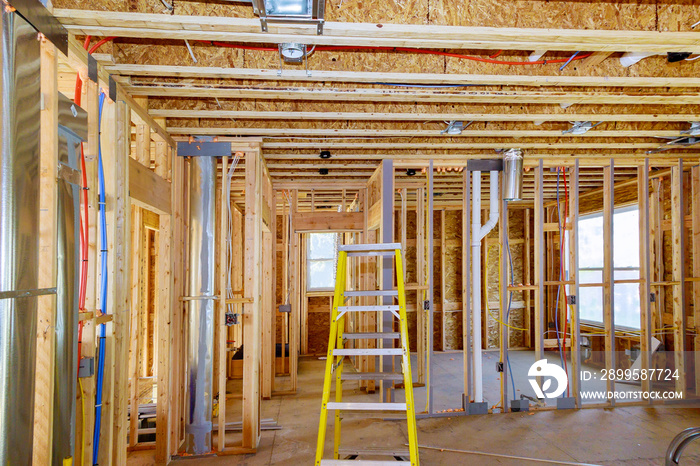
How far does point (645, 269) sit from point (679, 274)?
1.43ft

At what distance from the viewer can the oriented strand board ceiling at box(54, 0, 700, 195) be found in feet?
7.36

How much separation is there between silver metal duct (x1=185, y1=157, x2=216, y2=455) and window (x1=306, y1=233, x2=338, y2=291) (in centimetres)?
509

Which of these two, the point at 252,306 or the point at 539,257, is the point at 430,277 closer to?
the point at 539,257

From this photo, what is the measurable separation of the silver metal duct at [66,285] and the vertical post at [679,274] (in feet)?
20.2

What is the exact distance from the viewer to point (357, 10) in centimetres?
221

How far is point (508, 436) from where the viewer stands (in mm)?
4227

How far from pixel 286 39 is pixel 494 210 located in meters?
3.37

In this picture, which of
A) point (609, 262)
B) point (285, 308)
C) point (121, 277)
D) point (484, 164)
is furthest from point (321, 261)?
point (121, 277)

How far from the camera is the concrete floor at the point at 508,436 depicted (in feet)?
12.3

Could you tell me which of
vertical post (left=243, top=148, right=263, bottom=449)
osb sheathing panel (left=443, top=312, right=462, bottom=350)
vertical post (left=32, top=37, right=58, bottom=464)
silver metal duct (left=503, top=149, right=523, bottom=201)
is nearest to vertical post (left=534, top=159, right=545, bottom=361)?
silver metal duct (left=503, top=149, right=523, bottom=201)

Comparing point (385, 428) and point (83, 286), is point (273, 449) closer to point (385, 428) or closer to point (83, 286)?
point (385, 428)

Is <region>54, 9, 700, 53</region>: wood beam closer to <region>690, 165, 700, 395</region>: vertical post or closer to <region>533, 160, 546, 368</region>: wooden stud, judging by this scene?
<region>533, 160, 546, 368</region>: wooden stud

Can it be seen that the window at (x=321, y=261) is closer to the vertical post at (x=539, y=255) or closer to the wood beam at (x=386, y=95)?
the vertical post at (x=539, y=255)

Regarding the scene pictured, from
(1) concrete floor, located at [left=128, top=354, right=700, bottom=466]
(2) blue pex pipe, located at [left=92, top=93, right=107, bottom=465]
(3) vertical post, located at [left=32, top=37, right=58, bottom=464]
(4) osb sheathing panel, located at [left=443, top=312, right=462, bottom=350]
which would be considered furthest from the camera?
(4) osb sheathing panel, located at [left=443, top=312, right=462, bottom=350]
